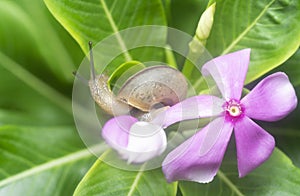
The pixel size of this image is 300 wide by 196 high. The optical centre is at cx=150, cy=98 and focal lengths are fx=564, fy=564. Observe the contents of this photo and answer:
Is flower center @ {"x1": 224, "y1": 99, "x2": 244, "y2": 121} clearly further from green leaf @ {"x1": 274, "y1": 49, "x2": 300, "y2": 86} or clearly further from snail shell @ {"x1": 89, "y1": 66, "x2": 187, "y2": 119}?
green leaf @ {"x1": 274, "y1": 49, "x2": 300, "y2": 86}

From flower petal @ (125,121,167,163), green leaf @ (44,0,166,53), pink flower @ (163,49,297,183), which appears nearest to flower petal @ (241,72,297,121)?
pink flower @ (163,49,297,183)

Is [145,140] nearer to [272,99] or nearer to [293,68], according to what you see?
[272,99]

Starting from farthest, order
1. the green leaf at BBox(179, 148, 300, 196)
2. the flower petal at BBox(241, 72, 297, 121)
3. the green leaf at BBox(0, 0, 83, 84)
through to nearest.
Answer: the green leaf at BBox(0, 0, 83, 84), the green leaf at BBox(179, 148, 300, 196), the flower petal at BBox(241, 72, 297, 121)

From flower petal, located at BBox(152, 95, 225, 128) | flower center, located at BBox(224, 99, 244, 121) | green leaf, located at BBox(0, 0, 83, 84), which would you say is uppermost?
green leaf, located at BBox(0, 0, 83, 84)

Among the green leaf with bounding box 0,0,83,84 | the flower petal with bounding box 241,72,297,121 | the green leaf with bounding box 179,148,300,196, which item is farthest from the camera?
the green leaf with bounding box 0,0,83,84

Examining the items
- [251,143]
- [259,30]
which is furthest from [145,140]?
[259,30]

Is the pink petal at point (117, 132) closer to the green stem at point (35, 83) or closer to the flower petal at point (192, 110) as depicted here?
the flower petal at point (192, 110)

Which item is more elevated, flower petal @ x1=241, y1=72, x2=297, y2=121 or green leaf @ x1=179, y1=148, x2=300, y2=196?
flower petal @ x1=241, y1=72, x2=297, y2=121

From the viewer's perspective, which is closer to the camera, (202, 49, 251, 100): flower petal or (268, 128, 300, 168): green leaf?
(202, 49, 251, 100): flower petal

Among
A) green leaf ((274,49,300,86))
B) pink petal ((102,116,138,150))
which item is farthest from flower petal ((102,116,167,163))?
green leaf ((274,49,300,86))
